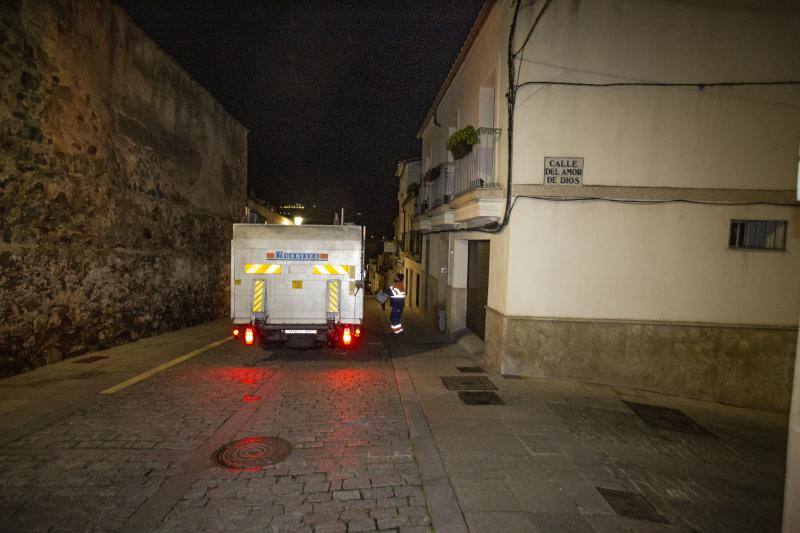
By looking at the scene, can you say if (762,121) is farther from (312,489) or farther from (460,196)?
(312,489)

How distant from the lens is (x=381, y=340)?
1290cm

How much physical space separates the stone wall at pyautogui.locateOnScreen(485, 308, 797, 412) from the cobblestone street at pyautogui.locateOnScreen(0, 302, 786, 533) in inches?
15.0

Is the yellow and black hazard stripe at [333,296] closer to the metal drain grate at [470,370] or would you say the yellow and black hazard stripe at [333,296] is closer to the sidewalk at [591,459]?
the sidewalk at [591,459]

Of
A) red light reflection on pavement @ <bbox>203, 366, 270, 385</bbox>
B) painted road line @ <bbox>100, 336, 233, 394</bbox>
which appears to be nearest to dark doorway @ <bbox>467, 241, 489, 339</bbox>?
red light reflection on pavement @ <bbox>203, 366, 270, 385</bbox>

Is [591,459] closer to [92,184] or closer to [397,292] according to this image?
[397,292]

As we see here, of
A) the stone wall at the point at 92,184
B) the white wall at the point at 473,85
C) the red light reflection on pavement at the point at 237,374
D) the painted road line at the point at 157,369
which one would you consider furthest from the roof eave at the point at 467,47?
the painted road line at the point at 157,369

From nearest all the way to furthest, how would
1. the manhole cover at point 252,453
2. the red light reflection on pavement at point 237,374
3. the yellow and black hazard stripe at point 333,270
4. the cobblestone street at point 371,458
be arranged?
the cobblestone street at point 371,458 → the manhole cover at point 252,453 → the red light reflection on pavement at point 237,374 → the yellow and black hazard stripe at point 333,270

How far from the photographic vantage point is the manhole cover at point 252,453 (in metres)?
4.95

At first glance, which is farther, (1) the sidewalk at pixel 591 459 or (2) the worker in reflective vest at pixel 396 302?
(2) the worker in reflective vest at pixel 396 302

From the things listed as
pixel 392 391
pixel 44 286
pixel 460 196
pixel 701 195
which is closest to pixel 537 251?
pixel 460 196

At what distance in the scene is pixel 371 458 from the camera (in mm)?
5180

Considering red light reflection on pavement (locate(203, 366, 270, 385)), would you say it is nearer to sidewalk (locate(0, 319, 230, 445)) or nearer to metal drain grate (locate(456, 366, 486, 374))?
sidewalk (locate(0, 319, 230, 445))

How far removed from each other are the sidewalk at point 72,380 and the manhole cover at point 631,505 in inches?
281

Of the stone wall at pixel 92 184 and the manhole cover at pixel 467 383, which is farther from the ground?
the stone wall at pixel 92 184
